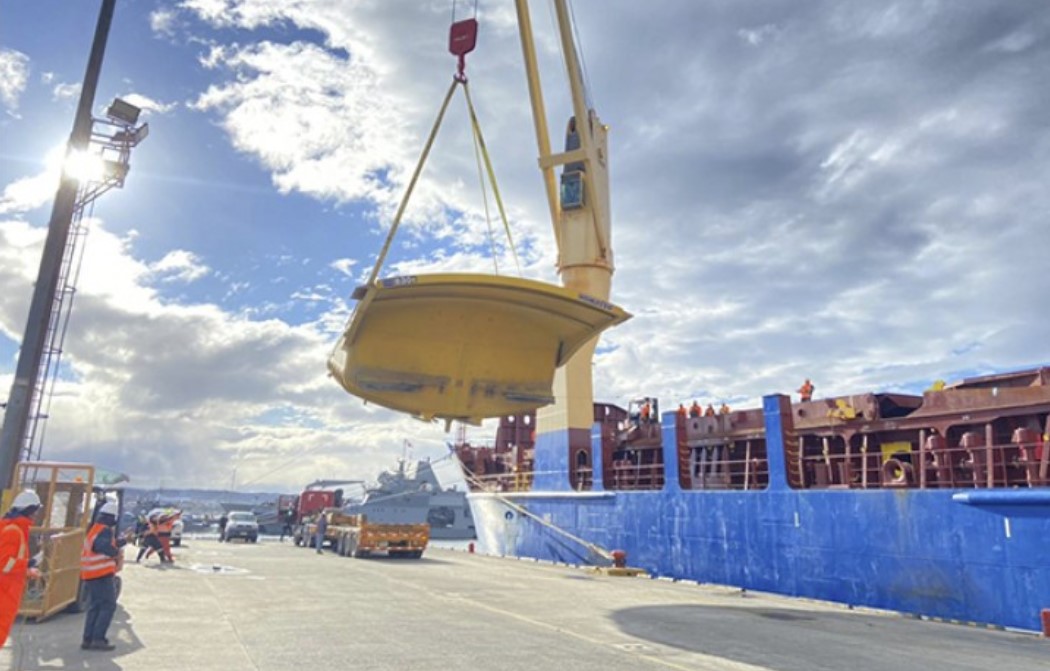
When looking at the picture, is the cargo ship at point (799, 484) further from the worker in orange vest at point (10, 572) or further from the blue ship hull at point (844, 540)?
the worker in orange vest at point (10, 572)

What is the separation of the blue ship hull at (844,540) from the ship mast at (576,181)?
4599 millimetres

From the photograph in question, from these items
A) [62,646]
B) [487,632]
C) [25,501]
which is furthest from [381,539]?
[25,501]

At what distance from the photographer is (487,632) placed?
916 cm

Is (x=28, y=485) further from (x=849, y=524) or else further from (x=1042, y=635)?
(x=1042, y=635)

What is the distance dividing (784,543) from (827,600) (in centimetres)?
142

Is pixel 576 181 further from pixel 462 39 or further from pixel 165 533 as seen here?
pixel 165 533

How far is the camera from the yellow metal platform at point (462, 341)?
418 inches

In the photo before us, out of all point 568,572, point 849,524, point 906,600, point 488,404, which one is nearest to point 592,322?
point 488,404

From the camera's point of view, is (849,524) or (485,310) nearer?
(485,310)

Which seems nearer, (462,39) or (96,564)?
(96,564)

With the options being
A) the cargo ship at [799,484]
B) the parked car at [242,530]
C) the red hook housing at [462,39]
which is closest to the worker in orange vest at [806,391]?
the cargo ship at [799,484]

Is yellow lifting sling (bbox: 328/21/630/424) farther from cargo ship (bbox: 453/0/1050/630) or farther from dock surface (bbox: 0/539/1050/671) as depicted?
dock surface (bbox: 0/539/1050/671)

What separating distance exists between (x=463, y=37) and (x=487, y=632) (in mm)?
11260

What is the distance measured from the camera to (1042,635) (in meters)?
10.6
